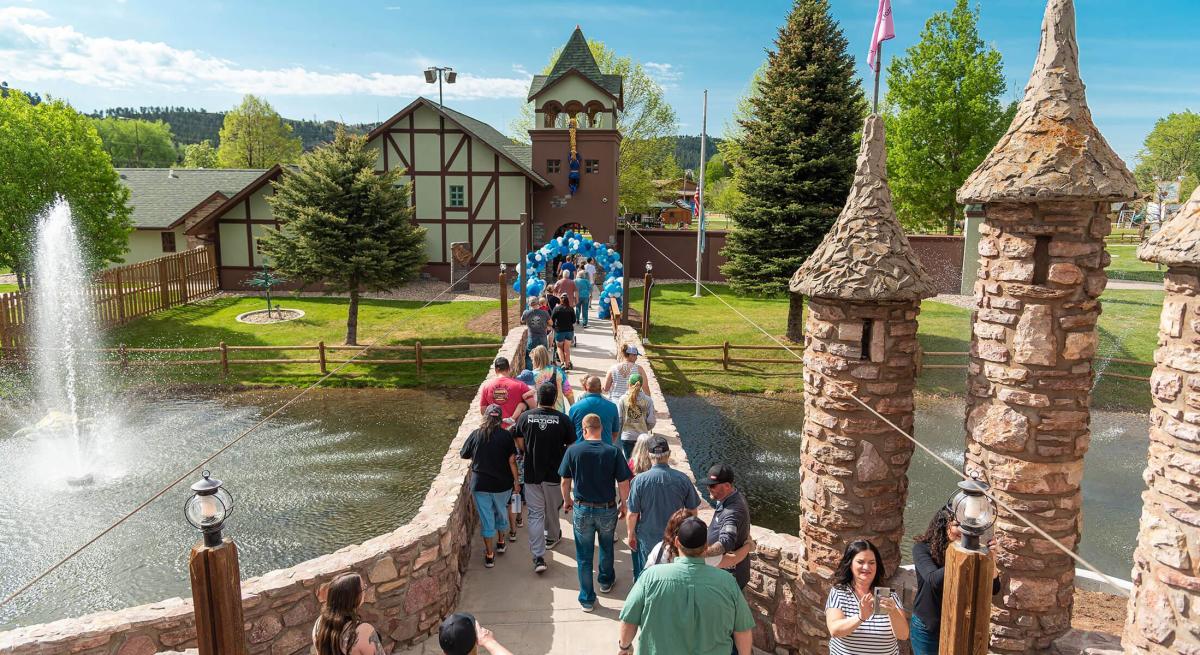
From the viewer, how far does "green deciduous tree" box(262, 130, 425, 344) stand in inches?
820

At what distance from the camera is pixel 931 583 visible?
4.97m

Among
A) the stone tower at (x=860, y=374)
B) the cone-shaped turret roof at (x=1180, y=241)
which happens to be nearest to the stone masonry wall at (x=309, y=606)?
the stone tower at (x=860, y=374)

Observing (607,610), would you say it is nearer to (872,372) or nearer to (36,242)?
(872,372)

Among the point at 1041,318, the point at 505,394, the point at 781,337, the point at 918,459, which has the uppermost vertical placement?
the point at 1041,318

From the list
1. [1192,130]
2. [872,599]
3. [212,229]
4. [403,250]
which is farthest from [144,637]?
[1192,130]

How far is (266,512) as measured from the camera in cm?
1106

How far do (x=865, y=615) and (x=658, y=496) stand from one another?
1926mm

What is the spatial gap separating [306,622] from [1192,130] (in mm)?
69747

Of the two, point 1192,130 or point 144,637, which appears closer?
point 144,637

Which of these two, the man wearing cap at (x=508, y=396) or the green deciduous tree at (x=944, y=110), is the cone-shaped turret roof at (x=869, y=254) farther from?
the green deciduous tree at (x=944, y=110)

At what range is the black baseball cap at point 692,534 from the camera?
4227mm

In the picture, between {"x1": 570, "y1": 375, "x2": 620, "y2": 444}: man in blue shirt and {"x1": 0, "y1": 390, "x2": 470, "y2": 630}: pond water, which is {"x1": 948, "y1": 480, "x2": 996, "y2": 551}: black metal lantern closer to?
{"x1": 570, "y1": 375, "x2": 620, "y2": 444}: man in blue shirt

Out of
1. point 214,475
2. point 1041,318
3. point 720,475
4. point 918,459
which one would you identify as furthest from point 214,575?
point 918,459

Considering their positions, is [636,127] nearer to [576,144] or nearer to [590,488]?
[576,144]
